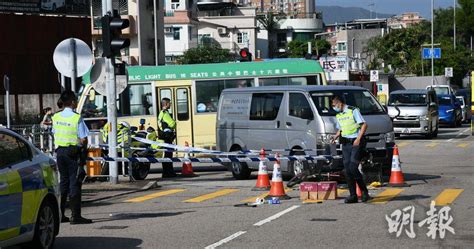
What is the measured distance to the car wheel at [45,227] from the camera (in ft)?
34.0

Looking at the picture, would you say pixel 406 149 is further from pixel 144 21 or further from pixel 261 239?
pixel 144 21

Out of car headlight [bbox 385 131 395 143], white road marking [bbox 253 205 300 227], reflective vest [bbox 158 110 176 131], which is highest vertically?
reflective vest [bbox 158 110 176 131]

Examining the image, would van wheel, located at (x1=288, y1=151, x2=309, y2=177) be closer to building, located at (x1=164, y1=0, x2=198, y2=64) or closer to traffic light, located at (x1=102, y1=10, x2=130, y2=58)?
traffic light, located at (x1=102, y1=10, x2=130, y2=58)

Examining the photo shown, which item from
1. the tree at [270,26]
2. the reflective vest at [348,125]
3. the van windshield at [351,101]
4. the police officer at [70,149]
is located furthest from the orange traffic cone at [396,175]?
the tree at [270,26]

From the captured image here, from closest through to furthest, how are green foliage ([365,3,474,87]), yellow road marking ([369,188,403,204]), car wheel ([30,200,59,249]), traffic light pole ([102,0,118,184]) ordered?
car wheel ([30,200,59,249]) → yellow road marking ([369,188,403,204]) → traffic light pole ([102,0,118,184]) → green foliage ([365,3,474,87])

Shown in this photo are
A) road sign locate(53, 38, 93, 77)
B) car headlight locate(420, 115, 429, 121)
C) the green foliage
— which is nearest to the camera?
road sign locate(53, 38, 93, 77)

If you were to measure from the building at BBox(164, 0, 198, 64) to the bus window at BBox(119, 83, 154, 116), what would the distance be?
61.1 metres

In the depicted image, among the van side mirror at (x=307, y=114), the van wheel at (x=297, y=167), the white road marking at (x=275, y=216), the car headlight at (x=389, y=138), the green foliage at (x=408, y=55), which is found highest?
the green foliage at (x=408, y=55)

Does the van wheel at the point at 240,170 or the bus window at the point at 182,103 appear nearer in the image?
the van wheel at the point at 240,170

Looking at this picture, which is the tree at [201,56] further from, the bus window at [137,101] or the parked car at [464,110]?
the bus window at [137,101]

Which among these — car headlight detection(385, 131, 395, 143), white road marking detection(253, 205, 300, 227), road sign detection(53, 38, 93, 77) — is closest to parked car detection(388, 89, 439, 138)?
car headlight detection(385, 131, 395, 143)

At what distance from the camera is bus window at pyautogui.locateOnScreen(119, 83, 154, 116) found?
89.9 feet

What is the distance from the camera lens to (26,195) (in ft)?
32.8

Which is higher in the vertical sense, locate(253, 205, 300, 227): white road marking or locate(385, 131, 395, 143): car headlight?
locate(385, 131, 395, 143): car headlight
